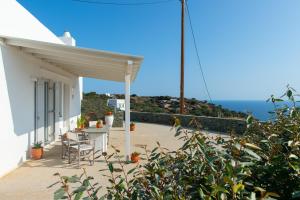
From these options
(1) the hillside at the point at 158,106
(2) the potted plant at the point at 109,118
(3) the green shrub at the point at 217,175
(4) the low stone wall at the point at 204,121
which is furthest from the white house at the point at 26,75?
(1) the hillside at the point at 158,106

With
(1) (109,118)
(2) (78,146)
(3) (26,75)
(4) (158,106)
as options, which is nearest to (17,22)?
(3) (26,75)

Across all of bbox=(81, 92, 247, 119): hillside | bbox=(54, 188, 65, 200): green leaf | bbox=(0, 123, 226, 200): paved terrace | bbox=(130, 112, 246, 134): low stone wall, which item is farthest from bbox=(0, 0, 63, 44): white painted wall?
bbox=(81, 92, 247, 119): hillside

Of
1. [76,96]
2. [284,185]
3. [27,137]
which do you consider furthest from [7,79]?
[76,96]

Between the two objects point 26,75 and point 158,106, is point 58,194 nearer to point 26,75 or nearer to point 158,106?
point 26,75

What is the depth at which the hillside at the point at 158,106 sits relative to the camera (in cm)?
1948

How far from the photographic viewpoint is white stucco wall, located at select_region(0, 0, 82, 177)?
642 centimetres

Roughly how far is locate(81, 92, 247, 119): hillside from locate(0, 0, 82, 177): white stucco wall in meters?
10.5

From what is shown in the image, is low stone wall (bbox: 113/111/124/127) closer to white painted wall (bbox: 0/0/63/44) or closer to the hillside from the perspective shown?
the hillside

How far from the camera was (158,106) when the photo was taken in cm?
2981

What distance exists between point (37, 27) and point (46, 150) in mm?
4107

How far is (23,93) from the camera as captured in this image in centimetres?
750

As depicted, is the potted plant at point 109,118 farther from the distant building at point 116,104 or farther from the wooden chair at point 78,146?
the wooden chair at point 78,146

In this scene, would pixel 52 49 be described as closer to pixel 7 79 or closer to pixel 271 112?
pixel 7 79

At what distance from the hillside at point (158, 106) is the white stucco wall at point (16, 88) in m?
10.5
